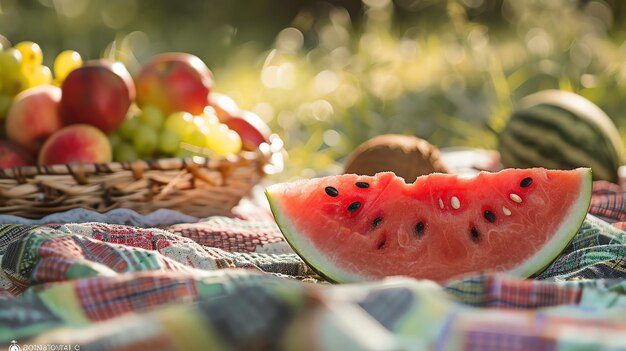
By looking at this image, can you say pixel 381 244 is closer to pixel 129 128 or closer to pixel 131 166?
pixel 131 166

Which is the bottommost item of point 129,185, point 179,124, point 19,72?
point 129,185

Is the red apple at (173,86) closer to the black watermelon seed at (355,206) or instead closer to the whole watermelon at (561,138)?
the black watermelon seed at (355,206)

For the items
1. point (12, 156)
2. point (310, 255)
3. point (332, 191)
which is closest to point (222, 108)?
point (12, 156)

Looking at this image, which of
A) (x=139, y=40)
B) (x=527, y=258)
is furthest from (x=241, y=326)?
(x=139, y=40)

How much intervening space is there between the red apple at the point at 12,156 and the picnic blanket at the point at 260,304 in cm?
43

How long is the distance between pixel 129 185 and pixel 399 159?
2.33ft

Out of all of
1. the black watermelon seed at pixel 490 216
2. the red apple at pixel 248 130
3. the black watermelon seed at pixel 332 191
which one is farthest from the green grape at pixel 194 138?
the black watermelon seed at pixel 490 216

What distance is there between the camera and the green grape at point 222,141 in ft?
6.74

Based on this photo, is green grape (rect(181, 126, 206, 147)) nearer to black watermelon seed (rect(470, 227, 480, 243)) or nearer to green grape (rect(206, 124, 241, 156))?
green grape (rect(206, 124, 241, 156))

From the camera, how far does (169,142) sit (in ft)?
6.51

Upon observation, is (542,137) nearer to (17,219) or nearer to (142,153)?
(142,153)

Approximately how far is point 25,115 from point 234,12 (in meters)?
6.13

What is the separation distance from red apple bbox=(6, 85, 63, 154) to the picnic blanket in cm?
51

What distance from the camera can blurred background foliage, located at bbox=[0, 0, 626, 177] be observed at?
3463 mm
